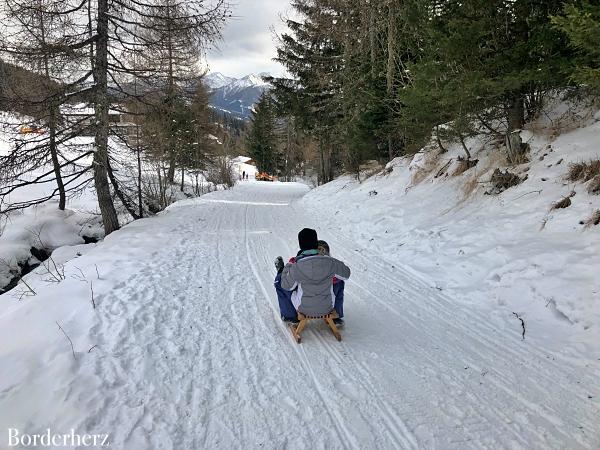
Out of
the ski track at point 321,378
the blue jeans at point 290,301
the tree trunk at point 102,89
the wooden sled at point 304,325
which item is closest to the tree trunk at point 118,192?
the tree trunk at point 102,89

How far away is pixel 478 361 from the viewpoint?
170 inches

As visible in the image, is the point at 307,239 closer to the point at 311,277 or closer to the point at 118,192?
the point at 311,277

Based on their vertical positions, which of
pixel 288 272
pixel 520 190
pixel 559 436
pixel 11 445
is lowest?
pixel 559 436

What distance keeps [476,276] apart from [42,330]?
6.25 m

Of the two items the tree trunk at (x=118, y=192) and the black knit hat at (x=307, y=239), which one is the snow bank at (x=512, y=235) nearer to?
the black knit hat at (x=307, y=239)

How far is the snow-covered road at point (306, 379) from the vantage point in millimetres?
3201

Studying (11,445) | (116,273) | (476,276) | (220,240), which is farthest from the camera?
(220,240)

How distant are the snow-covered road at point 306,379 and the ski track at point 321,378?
14 millimetres

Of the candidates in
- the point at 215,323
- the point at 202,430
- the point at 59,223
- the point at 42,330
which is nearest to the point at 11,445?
the point at 202,430

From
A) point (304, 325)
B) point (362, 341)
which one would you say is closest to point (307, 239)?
point (304, 325)

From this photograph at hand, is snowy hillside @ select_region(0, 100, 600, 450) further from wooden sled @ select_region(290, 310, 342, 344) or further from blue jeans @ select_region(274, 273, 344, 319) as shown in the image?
blue jeans @ select_region(274, 273, 344, 319)

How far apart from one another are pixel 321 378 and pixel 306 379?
16 centimetres

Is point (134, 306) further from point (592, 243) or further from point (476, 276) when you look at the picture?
point (592, 243)

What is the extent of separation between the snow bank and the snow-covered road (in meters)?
0.58
